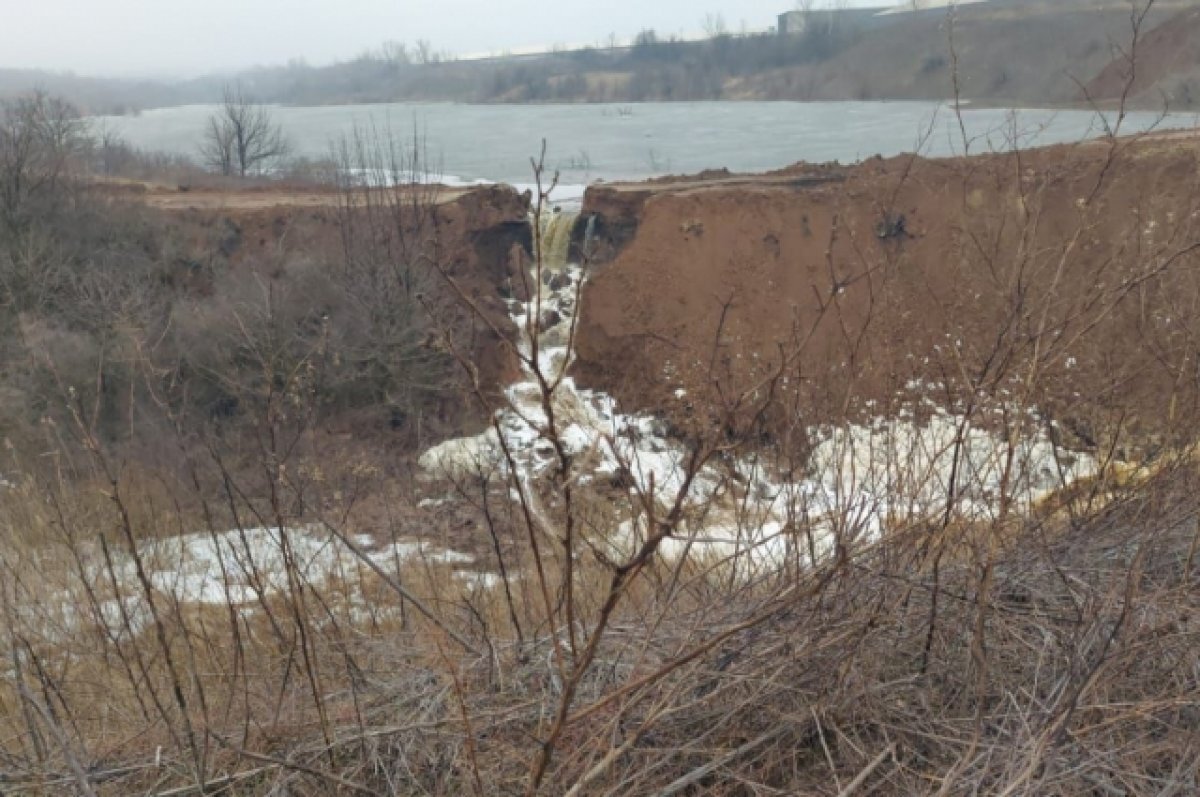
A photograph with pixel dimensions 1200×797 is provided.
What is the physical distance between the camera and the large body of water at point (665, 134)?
2350cm

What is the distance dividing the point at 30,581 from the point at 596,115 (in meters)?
36.8

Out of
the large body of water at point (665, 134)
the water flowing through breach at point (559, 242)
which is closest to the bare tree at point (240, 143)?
the large body of water at point (665, 134)

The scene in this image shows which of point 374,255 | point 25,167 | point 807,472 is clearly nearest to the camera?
point 807,472

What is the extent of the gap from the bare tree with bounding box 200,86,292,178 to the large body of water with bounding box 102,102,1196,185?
1597 millimetres

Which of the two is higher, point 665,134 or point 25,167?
point 665,134

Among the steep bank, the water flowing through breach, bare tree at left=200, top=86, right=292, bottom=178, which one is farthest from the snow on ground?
bare tree at left=200, top=86, right=292, bottom=178

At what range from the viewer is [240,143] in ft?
105

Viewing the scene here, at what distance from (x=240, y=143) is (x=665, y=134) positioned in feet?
51.3

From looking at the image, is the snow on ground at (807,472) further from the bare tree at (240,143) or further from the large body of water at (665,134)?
the bare tree at (240,143)

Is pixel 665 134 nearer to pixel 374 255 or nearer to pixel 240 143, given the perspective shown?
pixel 240 143

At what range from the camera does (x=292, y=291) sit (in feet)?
48.6

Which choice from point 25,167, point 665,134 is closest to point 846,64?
point 665,134

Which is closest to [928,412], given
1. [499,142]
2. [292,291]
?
[292,291]

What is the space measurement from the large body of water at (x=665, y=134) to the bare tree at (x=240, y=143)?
1597mm
